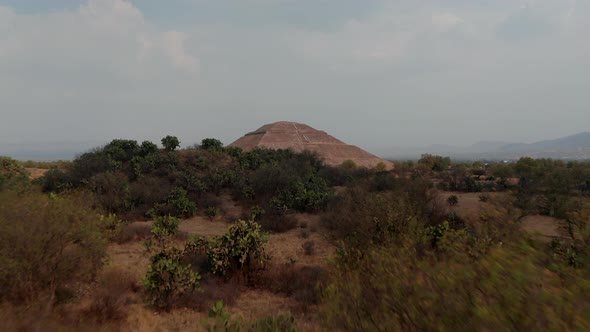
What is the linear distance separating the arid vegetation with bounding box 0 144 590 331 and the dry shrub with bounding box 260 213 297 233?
82 millimetres

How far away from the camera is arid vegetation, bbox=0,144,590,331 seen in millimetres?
2734

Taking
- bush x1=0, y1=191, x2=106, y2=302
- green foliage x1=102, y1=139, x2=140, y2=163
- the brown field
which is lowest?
the brown field

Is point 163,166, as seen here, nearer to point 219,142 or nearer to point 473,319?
point 219,142

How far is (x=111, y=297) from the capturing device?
22.7 feet

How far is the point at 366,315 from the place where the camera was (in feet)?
11.8

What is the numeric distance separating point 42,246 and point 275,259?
21.2 feet

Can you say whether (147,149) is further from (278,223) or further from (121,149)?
(278,223)

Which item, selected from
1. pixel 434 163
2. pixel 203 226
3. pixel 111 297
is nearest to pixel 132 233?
pixel 203 226

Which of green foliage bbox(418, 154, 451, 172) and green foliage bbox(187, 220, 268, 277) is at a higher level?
green foliage bbox(418, 154, 451, 172)

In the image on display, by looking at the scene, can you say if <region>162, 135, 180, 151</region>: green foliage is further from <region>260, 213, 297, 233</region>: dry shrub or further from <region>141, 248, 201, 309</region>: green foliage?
<region>141, 248, 201, 309</region>: green foliage

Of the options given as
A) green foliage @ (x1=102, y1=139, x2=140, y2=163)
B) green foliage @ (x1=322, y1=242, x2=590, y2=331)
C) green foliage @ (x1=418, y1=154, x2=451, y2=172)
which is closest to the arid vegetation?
green foliage @ (x1=322, y1=242, x2=590, y2=331)

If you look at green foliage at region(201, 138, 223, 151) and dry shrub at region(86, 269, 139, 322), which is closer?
dry shrub at region(86, 269, 139, 322)

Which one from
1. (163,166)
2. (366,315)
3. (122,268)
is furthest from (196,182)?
(366,315)

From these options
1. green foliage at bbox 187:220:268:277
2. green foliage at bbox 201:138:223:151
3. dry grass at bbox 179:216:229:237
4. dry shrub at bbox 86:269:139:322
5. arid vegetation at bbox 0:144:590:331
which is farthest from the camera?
green foliage at bbox 201:138:223:151
